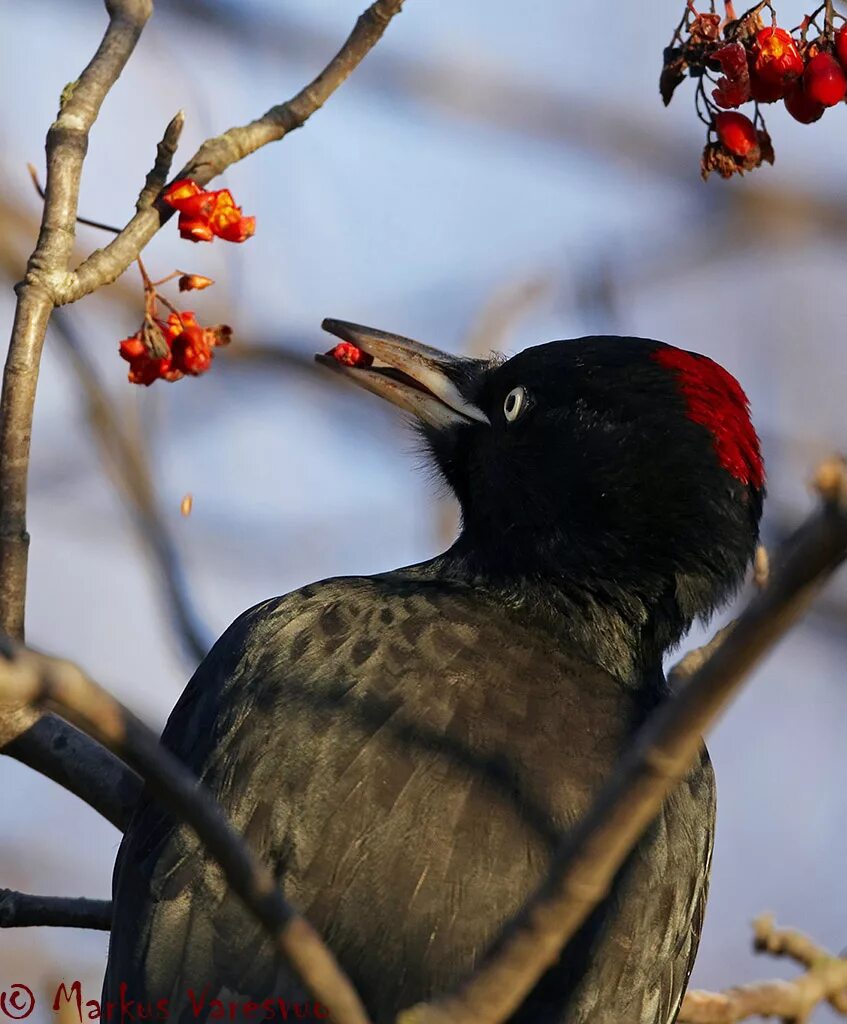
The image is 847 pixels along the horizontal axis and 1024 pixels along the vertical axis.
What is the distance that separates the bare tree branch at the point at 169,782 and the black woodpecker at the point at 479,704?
4.63ft

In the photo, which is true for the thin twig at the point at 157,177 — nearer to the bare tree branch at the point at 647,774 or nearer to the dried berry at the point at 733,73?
the dried berry at the point at 733,73

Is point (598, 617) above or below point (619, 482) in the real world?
below

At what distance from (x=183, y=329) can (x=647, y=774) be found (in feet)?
9.85

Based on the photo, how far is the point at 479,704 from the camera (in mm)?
4176

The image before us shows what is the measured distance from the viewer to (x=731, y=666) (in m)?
1.86

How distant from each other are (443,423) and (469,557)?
548mm

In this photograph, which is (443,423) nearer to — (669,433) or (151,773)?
(669,433)

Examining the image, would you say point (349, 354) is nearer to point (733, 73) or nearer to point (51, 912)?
point (733, 73)

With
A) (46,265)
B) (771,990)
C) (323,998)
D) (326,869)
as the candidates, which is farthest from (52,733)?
(323,998)

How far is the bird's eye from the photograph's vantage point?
512cm

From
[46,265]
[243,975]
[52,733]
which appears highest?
[46,265]

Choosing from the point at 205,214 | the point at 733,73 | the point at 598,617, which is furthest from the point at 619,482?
the point at 205,214

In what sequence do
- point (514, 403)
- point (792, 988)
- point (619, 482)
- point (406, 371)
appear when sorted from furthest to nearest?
point (406, 371) → point (514, 403) → point (619, 482) → point (792, 988)

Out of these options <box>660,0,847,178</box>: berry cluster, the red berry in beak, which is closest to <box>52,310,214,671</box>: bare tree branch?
the red berry in beak
